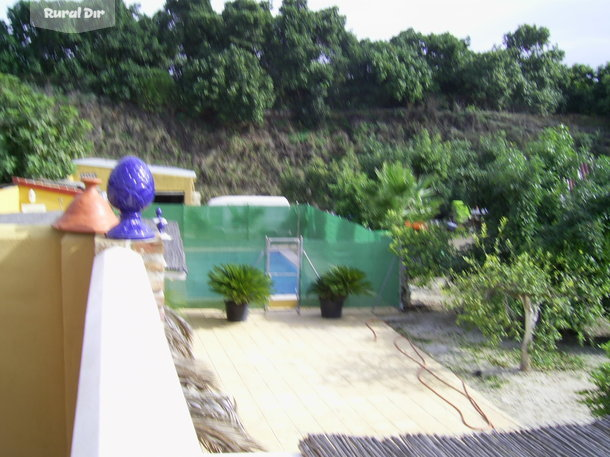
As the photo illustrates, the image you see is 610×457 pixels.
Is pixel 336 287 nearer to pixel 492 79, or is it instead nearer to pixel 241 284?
pixel 241 284

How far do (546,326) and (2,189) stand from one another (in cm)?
976

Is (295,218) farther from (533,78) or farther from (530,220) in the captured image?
(533,78)

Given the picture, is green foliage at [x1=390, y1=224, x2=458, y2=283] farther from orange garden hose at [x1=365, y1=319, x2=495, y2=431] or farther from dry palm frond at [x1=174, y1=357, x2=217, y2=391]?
dry palm frond at [x1=174, y1=357, x2=217, y2=391]

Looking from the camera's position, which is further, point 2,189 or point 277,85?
point 277,85

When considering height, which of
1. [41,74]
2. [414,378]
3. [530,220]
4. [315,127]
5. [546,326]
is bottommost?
[414,378]

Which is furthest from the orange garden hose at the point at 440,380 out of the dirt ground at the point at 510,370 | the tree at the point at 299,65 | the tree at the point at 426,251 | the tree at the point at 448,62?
the tree at the point at 448,62

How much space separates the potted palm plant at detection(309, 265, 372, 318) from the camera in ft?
38.0

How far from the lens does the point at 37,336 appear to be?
3.46 meters

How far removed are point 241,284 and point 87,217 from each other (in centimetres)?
791

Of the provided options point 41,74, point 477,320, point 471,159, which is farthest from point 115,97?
point 477,320

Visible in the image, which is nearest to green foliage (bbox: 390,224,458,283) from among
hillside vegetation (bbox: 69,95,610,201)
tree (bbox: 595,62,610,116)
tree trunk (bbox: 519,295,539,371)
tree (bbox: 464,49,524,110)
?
tree trunk (bbox: 519,295,539,371)

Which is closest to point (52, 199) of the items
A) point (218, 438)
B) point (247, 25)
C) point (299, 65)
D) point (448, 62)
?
point (218, 438)

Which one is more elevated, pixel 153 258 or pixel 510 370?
pixel 153 258

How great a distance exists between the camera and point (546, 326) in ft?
28.3
